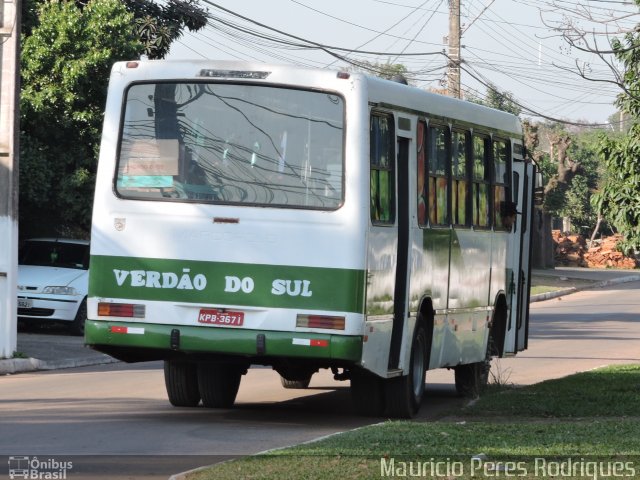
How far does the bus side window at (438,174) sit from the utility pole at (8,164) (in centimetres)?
710

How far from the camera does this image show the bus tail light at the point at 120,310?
1289cm

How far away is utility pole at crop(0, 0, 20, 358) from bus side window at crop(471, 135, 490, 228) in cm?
678

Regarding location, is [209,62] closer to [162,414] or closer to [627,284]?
[162,414]

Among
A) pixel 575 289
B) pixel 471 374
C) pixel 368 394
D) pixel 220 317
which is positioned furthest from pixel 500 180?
pixel 575 289

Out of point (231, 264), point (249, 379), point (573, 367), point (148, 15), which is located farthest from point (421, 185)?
point (148, 15)

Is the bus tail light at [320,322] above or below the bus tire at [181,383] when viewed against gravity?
above

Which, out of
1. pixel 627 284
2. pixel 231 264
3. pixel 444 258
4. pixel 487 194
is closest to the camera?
pixel 231 264

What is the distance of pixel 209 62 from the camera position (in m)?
13.2

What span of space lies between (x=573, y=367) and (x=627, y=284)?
120 ft

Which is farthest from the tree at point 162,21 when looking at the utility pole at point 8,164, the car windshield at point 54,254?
the utility pole at point 8,164

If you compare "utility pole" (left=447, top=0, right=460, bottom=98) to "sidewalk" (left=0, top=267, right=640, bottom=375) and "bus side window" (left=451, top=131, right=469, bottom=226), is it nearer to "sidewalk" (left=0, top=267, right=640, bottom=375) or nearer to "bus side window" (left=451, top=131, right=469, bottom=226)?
"sidewalk" (left=0, top=267, right=640, bottom=375)

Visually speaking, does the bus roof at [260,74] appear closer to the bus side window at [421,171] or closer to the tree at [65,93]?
the bus side window at [421,171]

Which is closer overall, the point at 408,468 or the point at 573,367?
the point at 408,468

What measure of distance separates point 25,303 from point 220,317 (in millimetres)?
12826
